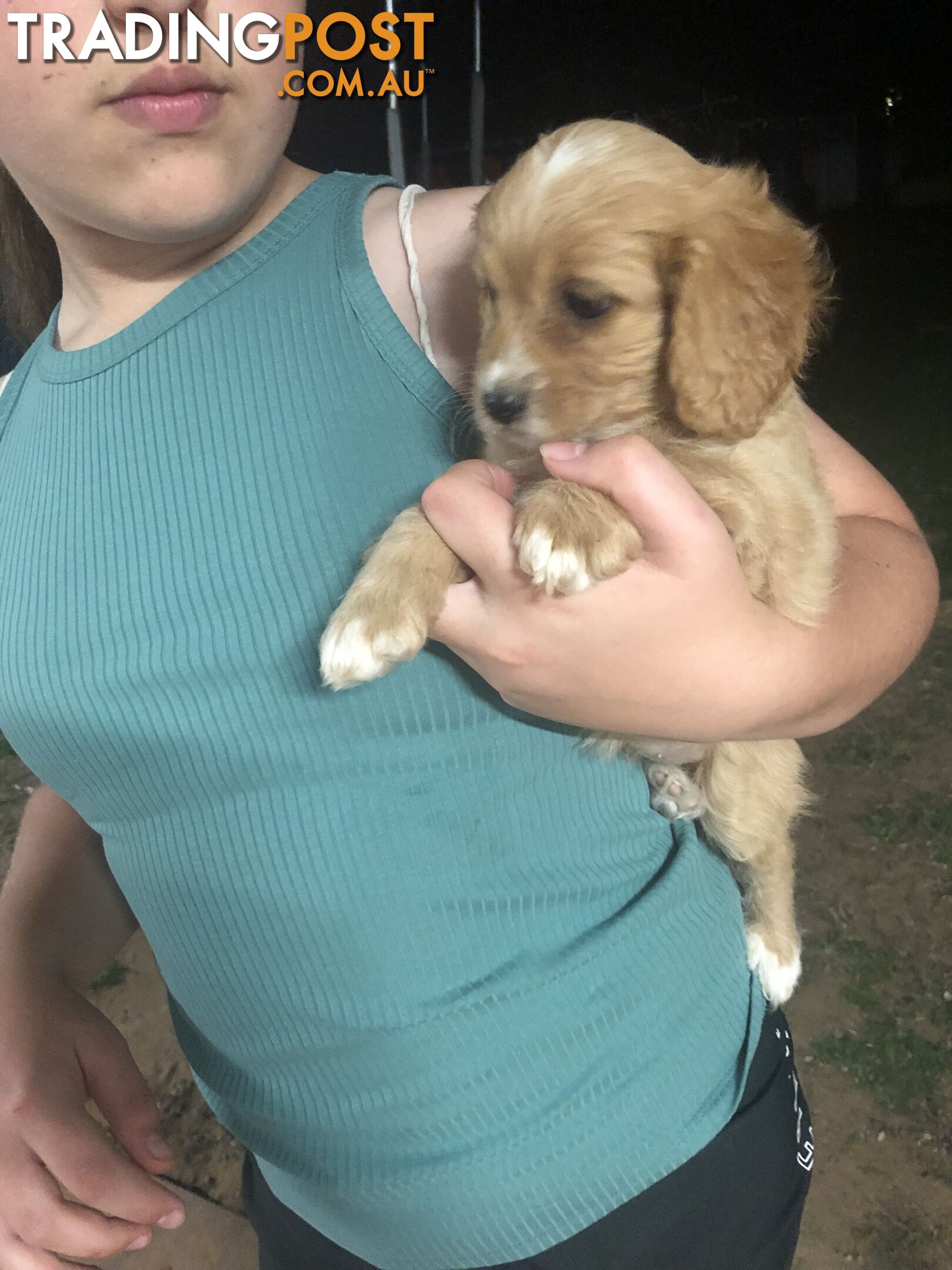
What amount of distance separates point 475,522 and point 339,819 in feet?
1.18

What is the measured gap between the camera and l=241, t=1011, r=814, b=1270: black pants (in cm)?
101

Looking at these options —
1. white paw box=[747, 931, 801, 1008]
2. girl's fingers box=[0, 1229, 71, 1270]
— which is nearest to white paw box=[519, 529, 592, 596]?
girl's fingers box=[0, 1229, 71, 1270]

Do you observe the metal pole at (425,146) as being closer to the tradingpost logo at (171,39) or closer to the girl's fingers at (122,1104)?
the tradingpost logo at (171,39)

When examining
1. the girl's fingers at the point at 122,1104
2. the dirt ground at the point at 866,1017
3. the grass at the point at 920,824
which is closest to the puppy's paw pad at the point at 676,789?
the girl's fingers at the point at 122,1104

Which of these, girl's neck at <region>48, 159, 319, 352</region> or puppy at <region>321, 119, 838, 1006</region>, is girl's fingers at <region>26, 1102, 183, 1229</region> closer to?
puppy at <region>321, 119, 838, 1006</region>

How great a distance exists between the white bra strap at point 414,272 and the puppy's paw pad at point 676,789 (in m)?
0.74

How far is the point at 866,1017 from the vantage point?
262 cm

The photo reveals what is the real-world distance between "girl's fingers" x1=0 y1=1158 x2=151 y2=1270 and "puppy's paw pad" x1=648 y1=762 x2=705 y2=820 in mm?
942

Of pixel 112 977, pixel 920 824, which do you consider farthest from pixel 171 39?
pixel 920 824

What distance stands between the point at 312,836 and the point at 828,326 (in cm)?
103

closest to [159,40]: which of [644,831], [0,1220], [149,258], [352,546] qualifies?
[149,258]

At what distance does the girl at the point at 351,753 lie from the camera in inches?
38.6

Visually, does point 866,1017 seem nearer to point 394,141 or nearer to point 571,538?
point 571,538

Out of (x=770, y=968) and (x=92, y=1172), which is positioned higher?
(x=92, y=1172)
